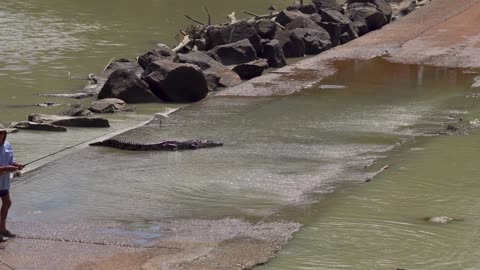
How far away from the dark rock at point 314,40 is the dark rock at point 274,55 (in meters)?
2.15

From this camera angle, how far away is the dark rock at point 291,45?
81.6ft

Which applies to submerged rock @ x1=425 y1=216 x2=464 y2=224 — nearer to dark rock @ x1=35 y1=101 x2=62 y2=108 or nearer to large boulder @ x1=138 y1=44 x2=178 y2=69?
dark rock @ x1=35 y1=101 x2=62 y2=108

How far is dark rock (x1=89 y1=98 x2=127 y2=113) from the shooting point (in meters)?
16.9

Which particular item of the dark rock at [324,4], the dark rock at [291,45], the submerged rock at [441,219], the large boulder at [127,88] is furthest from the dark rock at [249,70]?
the submerged rock at [441,219]

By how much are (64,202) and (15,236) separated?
4.75ft

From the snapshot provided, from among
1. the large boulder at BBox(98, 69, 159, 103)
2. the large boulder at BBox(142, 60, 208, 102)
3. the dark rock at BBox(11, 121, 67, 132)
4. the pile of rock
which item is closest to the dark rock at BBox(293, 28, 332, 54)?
the pile of rock

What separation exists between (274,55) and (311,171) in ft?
36.3

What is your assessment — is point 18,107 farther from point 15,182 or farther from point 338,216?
point 338,216

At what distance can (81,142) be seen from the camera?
14047 millimetres

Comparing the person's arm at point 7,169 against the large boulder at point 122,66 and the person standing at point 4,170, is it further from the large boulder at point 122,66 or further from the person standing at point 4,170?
the large boulder at point 122,66

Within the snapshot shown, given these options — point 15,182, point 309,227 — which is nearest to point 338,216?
point 309,227

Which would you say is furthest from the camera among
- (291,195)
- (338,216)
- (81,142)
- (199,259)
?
(81,142)

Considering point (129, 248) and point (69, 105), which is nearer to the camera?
point (129, 248)

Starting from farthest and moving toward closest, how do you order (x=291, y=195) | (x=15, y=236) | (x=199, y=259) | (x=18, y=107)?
(x=18, y=107), (x=291, y=195), (x=15, y=236), (x=199, y=259)
